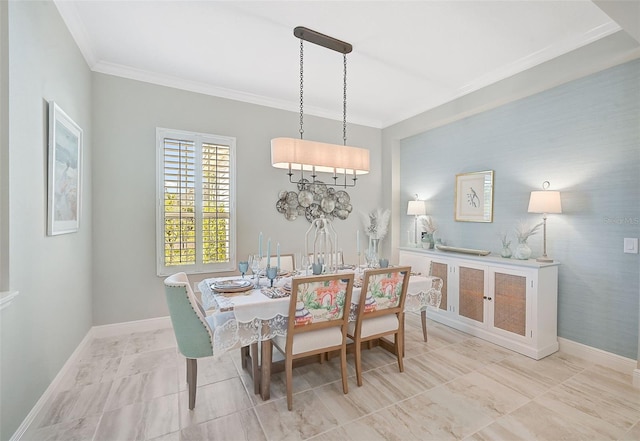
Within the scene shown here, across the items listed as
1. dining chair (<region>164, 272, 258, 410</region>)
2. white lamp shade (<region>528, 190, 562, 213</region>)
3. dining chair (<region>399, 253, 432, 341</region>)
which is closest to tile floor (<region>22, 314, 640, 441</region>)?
dining chair (<region>164, 272, 258, 410</region>)

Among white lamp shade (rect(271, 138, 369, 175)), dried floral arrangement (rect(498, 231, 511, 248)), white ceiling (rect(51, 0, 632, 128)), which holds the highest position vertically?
white ceiling (rect(51, 0, 632, 128))

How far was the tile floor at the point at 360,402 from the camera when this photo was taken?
6.09ft

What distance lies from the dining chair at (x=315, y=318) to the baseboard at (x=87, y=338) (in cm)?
→ 151

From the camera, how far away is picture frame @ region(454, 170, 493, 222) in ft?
12.0

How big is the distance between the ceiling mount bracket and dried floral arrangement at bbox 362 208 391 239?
259 centimetres

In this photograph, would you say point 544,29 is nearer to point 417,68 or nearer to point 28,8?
point 417,68

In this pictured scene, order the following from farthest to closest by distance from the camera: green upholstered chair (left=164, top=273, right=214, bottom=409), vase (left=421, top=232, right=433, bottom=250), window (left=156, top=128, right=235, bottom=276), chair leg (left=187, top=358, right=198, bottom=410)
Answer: vase (left=421, top=232, right=433, bottom=250)
window (left=156, top=128, right=235, bottom=276)
chair leg (left=187, top=358, right=198, bottom=410)
green upholstered chair (left=164, top=273, right=214, bottom=409)

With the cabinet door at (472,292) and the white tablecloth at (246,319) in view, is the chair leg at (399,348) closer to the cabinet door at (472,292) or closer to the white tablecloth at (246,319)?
the white tablecloth at (246,319)

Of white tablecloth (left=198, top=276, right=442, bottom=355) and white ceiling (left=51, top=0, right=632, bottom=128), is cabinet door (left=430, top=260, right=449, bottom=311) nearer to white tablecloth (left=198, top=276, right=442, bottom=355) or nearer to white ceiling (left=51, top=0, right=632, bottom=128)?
white ceiling (left=51, top=0, right=632, bottom=128)

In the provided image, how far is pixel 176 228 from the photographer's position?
11.6ft

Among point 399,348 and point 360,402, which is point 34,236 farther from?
point 399,348

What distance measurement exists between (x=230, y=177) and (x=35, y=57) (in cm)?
208

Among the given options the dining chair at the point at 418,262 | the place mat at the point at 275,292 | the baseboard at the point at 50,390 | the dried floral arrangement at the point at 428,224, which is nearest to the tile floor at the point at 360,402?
the baseboard at the point at 50,390

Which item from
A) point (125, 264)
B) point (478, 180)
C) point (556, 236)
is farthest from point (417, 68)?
point (125, 264)
